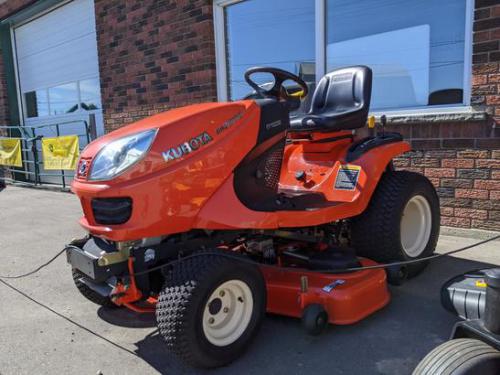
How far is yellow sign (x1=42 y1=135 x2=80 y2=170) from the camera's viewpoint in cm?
781

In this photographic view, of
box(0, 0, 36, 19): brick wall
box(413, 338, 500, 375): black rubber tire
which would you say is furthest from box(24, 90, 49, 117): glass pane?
box(413, 338, 500, 375): black rubber tire

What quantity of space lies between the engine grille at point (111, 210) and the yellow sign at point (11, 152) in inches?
326

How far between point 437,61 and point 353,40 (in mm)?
1021

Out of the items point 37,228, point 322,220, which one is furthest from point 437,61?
point 37,228

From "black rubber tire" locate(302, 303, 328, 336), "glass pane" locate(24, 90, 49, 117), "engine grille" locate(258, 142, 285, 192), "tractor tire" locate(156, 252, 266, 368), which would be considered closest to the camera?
"tractor tire" locate(156, 252, 266, 368)

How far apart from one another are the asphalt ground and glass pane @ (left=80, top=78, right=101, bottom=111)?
18.3 ft

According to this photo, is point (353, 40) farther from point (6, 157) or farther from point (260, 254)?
point (6, 157)

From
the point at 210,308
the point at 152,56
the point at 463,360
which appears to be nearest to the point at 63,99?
the point at 152,56

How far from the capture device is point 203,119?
2.31 m

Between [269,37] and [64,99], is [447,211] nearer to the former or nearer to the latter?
[269,37]

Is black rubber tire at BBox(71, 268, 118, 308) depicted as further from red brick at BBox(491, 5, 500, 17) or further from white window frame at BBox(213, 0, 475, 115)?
red brick at BBox(491, 5, 500, 17)

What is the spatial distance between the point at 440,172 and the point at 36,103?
9.17 meters

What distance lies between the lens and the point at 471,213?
4.19m

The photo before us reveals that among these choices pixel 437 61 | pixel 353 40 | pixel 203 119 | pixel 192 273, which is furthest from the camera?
pixel 353 40
